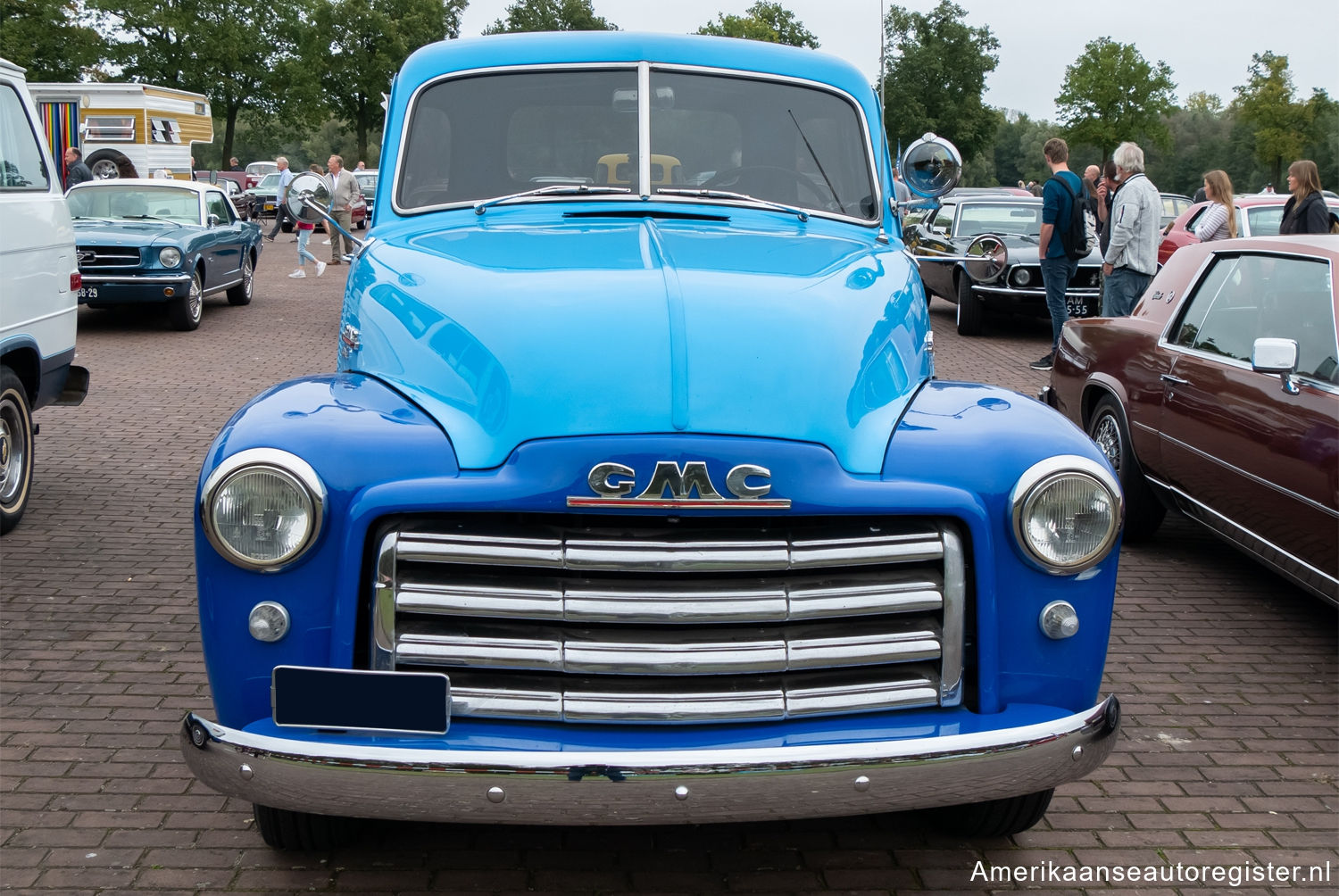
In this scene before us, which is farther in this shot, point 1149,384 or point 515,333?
point 1149,384

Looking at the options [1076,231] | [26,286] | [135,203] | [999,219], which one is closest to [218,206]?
[135,203]

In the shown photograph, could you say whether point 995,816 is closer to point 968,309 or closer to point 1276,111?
point 968,309

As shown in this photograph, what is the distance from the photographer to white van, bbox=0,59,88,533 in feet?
20.8

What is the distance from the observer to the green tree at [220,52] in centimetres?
5497

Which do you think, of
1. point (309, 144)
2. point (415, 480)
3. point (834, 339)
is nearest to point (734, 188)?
point (834, 339)

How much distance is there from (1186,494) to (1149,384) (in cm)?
66

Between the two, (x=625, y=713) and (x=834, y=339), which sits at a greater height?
(x=834, y=339)

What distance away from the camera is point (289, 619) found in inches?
113

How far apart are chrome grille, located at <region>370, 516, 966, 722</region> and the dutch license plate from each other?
0.11m

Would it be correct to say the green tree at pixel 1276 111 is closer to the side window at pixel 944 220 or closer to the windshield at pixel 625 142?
the side window at pixel 944 220

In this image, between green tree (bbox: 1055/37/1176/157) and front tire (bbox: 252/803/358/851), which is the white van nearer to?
front tire (bbox: 252/803/358/851)

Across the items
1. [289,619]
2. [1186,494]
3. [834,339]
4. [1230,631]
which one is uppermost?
[834,339]

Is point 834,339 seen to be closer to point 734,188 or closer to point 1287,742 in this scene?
point 734,188

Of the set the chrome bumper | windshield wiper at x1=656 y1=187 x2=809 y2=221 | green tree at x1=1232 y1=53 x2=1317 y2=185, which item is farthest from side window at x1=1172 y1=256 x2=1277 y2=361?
green tree at x1=1232 y1=53 x2=1317 y2=185
